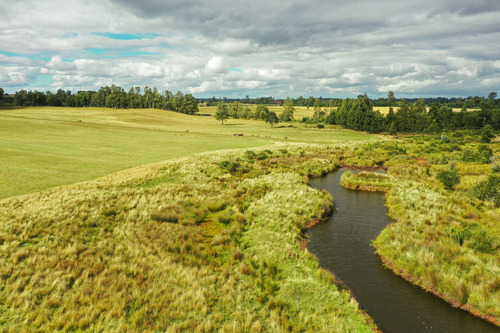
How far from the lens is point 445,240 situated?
18828 mm

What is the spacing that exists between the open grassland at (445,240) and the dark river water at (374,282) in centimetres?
75

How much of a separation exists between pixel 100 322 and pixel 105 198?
1735 centimetres

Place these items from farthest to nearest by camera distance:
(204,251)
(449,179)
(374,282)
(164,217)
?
(449,179) → (164,217) → (204,251) → (374,282)

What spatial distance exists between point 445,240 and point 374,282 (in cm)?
678

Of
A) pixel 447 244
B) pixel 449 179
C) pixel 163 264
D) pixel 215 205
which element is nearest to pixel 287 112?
pixel 449 179

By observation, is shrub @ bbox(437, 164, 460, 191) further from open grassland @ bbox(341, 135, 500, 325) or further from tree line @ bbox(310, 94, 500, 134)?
tree line @ bbox(310, 94, 500, 134)

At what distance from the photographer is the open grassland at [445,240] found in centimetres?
1439

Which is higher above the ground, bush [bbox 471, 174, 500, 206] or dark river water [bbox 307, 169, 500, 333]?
bush [bbox 471, 174, 500, 206]

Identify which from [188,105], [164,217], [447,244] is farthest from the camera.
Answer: [188,105]

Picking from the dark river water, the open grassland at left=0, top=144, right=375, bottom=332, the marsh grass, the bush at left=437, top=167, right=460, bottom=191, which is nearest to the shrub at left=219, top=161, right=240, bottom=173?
the open grassland at left=0, top=144, right=375, bottom=332

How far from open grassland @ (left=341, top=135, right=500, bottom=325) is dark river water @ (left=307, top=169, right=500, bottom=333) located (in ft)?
2.45

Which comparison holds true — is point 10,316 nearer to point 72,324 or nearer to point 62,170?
point 72,324

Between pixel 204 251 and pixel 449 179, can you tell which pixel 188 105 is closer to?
pixel 449 179

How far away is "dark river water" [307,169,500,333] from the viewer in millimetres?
13195
